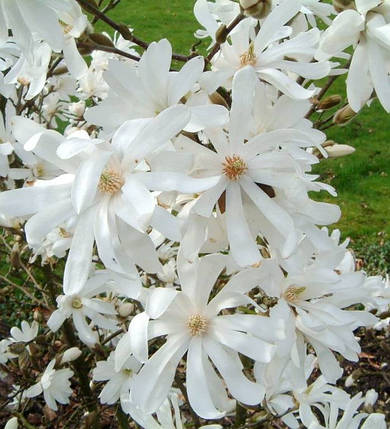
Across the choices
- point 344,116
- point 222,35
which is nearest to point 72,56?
point 222,35

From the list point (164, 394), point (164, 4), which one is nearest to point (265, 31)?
point (164, 394)

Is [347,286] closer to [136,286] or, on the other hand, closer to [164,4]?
[136,286]

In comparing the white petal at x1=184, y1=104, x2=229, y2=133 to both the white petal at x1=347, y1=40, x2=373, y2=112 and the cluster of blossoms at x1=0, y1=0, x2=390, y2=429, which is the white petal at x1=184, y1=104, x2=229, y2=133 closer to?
the cluster of blossoms at x1=0, y1=0, x2=390, y2=429

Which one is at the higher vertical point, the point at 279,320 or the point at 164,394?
the point at 279,320

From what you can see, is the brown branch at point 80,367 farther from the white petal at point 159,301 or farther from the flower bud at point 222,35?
the flower bud at point 222,35

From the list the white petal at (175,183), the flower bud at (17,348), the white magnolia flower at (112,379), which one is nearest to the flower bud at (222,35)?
the white petal at (175,183)

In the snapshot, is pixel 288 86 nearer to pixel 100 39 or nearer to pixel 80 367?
pixel 100 39
